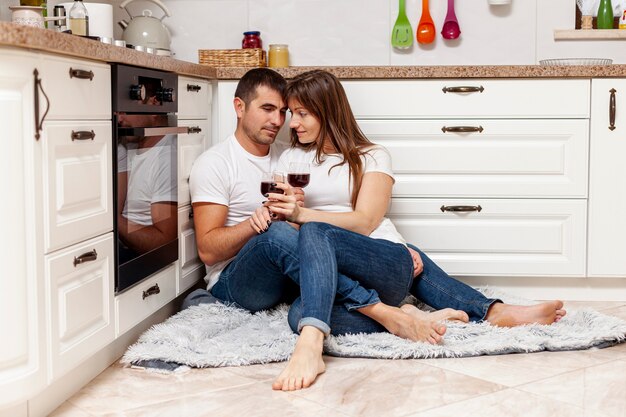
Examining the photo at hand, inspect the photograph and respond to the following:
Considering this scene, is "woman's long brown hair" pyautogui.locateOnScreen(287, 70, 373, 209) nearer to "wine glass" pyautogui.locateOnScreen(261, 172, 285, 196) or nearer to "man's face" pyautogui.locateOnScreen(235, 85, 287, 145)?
"man's face" pyautogui.locateOnScreen(235, 85, 287, 145)

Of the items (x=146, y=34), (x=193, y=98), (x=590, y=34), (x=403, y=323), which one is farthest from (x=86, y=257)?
→ (x=590, y=34)

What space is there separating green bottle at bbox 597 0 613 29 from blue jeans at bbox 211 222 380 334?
6.22 feet

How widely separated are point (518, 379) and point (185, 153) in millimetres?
1327

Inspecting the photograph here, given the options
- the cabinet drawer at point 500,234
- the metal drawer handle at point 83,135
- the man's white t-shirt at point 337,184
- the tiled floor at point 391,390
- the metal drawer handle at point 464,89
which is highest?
the metal drawer handle at point 464,89

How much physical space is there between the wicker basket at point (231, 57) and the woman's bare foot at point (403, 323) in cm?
126

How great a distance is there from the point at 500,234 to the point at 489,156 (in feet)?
0.96

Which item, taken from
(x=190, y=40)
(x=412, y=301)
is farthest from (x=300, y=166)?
(x=190, y=40)

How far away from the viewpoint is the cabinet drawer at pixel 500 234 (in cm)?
329

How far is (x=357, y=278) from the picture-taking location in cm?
263

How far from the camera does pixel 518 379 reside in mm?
2309

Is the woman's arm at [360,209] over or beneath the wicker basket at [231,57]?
beneath

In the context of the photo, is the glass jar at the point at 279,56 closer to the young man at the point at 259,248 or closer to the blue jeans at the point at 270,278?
the young man at the point at 259,248

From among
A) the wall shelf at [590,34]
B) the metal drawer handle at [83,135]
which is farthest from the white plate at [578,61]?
the metal drawer handle at [83,135]

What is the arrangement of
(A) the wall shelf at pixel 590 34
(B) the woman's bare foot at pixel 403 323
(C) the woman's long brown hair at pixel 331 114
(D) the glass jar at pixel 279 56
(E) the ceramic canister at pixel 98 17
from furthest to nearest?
(A) the wall shelf at pixel 590 34 < (D) the glass jar at pixel 279 56 < (E) the ceramic canister at pixel 98 17 < (C) the woman's long brown hair at pixel 331 114 < (B) the woman's bare foot at pixel 403 323
